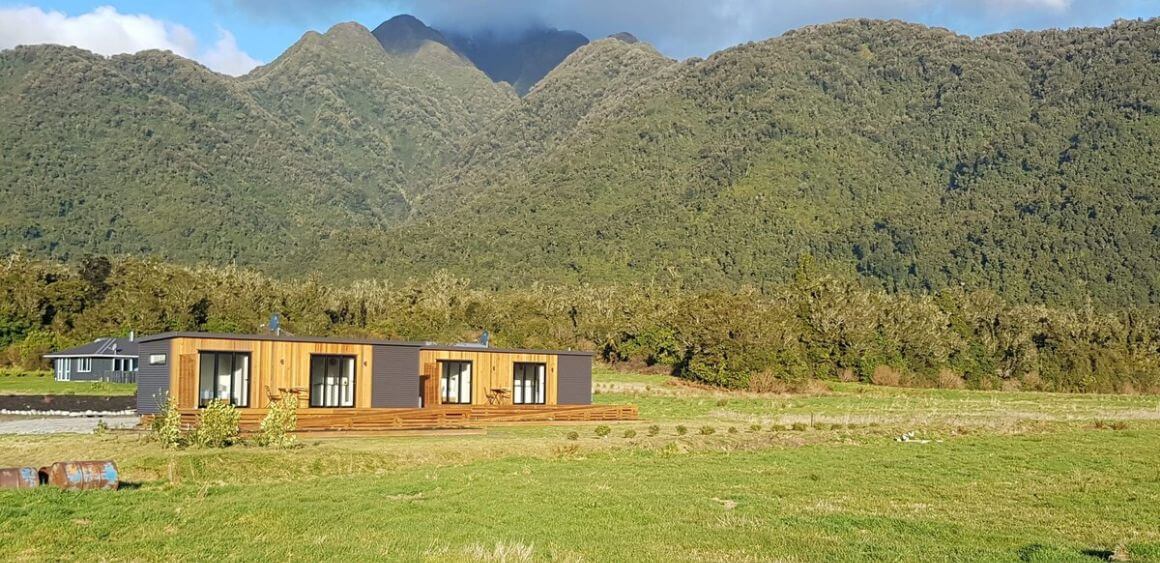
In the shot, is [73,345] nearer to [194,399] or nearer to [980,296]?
[194,399]

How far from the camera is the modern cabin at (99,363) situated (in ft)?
184

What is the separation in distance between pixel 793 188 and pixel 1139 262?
167 ft

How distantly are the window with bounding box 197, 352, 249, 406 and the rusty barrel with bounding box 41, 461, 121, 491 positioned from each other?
40.7 feet

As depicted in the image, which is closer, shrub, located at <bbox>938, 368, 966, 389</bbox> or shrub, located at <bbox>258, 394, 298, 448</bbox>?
shrub, located at <bbox>258, 394, 298, 448</bbox>

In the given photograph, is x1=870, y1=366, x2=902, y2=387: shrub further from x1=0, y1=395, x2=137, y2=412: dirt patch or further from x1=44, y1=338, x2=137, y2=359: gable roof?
x1=44, y1=338, x2=137, y2=359: gable roof

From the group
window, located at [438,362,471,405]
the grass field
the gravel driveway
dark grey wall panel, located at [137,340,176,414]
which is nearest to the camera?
the grass field

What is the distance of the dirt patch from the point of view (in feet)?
120

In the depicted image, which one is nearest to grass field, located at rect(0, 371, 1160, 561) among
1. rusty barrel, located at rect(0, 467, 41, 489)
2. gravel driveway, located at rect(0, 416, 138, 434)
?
rusty barrel, located at rect(0, 467, 41, 489)

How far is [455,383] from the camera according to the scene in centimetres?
3494

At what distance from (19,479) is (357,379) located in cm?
1615

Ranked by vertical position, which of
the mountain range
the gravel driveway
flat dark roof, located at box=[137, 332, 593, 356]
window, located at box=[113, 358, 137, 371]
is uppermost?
the mountain range

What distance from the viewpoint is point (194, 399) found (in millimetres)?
27766

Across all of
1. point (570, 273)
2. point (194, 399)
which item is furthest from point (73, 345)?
point (570, 273)

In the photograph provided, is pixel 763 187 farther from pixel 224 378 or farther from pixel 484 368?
pixel 224 378
